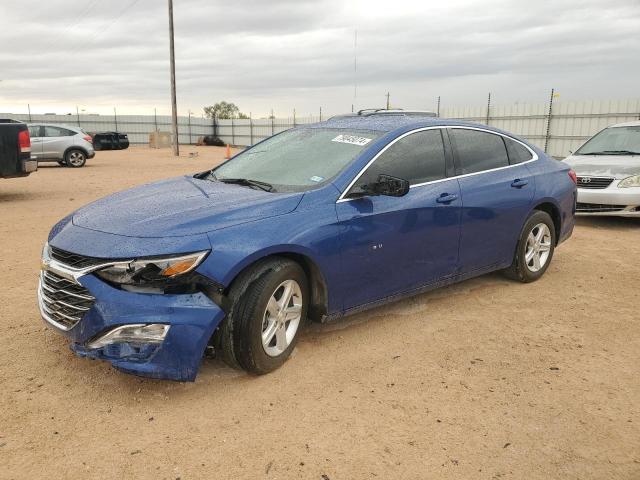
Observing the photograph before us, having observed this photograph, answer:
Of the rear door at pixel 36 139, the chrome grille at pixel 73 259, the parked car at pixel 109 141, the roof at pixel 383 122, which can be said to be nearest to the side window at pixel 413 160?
the roof at pixel 383 122

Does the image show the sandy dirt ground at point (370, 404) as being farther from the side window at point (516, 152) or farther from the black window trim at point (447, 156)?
the side window at point (516, 152)

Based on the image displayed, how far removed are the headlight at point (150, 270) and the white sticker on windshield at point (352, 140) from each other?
171 cm

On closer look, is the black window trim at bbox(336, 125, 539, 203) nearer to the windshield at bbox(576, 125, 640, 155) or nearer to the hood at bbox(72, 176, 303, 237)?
the hood at bbox(72, 176, 303, 237)

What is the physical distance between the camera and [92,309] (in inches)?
120

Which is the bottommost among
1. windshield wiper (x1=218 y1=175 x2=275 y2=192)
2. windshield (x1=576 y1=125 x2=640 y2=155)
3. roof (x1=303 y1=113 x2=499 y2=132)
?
windshield wiper (x1=218 y1=175 x2=275 y2=192)

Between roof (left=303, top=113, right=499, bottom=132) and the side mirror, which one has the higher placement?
roof (left=303, top=113, right=499, bottom=132)

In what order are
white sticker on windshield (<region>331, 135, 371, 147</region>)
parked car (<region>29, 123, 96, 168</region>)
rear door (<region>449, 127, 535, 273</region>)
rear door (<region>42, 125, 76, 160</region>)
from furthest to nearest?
rear door (<region>42, 125, 76, 160</region>) < parked car (<region>29, 123, 96, 168</region>) < rear door (<region>449, 127, 535, 273</region>) < white sticker on windshield (<region>331, 135, 371, 147</region>)

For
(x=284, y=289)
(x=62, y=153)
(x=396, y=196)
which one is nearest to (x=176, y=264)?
(x=284, y=289)

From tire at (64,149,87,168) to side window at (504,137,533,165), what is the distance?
1821 centimetres

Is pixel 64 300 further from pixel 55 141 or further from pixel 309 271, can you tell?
pixel 55 141

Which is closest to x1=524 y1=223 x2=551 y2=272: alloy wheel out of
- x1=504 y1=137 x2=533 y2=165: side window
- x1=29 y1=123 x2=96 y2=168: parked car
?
→ x1=504 y1=137 x2=533 y2=165: side window

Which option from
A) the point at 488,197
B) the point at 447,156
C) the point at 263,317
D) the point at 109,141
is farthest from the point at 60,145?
the point at 263,317

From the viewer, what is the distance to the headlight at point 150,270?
9.99 feet

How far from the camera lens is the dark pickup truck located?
10398 millimetres
